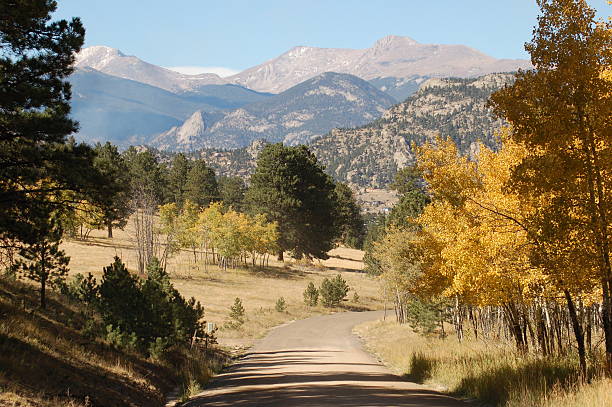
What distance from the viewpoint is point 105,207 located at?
15.2 meters

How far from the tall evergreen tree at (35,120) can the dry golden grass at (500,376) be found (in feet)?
36.3

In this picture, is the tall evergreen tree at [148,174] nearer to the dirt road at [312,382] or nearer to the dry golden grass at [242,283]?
the dry golden grass at [242,283]

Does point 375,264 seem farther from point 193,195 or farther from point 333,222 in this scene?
point 193,195

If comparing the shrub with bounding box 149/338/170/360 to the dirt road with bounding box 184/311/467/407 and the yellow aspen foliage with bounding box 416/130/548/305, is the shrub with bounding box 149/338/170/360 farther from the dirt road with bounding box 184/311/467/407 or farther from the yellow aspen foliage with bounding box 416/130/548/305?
the yellow aspen foliage with bounding box 416/130/548/305

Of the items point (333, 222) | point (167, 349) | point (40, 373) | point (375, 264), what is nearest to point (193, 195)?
point (333, 222)

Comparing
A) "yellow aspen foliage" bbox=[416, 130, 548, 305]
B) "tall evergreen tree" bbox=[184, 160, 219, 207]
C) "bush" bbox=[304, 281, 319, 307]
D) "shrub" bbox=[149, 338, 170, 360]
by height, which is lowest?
"bush" bbox=[304, 281, 319, 307]

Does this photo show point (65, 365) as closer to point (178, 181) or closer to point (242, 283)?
point (242, 283)

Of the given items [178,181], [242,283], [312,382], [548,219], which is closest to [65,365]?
[312,382]

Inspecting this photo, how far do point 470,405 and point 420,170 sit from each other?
8951mm

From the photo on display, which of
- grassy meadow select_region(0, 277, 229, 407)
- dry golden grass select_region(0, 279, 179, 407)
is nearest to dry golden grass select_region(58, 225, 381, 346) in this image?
grassy meadow select_region(0, 277, 229, 407)

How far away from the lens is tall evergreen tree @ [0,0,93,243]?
1336cm

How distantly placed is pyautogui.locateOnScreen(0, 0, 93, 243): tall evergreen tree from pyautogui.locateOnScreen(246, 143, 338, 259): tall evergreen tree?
66276 millimetres

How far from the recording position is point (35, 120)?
1367 cm

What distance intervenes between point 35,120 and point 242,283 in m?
52.0
